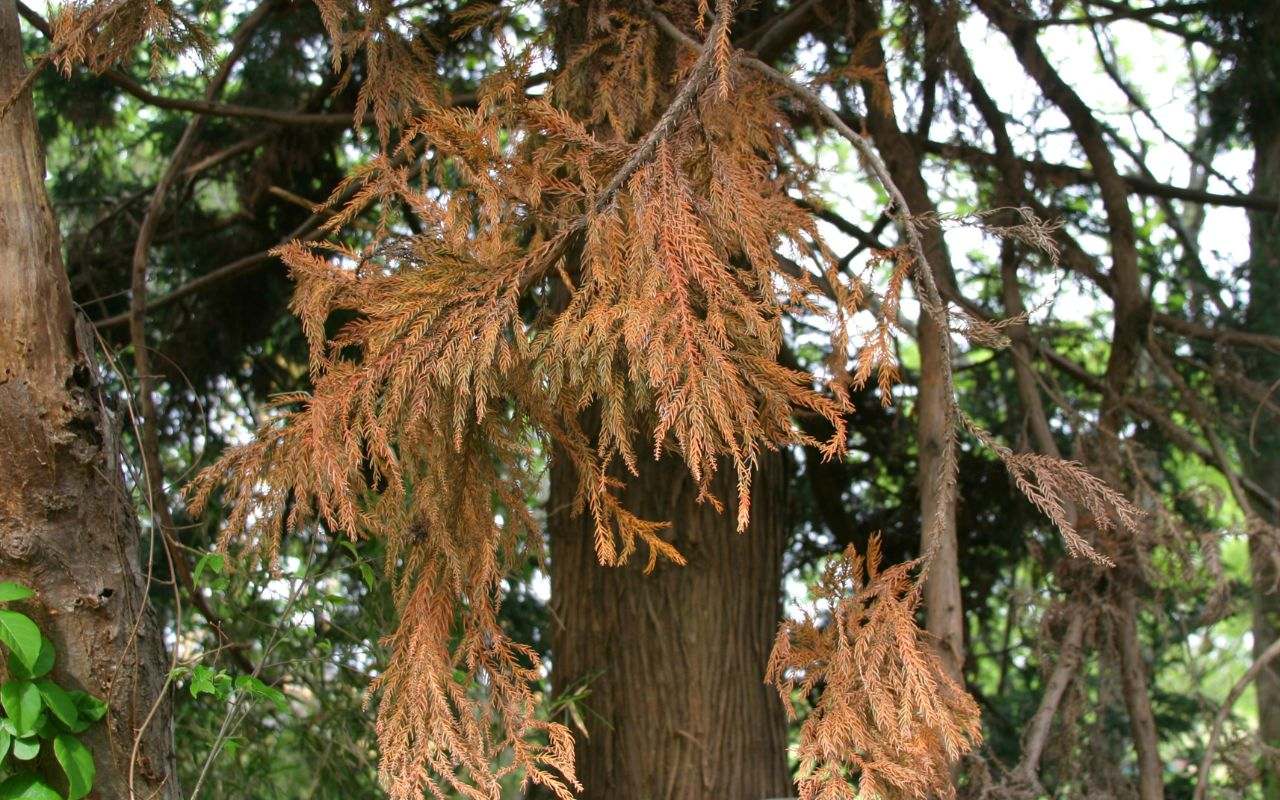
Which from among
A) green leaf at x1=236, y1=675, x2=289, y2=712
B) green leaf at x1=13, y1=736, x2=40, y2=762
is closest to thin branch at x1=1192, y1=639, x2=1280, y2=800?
green leaf at x1=236, y1=675, x2=289, y2=712

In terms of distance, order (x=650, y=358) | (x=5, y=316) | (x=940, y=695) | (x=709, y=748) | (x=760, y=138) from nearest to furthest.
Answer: (x=650, y=358), (x=5, y=316), (x=940, y=695), (x=760, y=138), (x=709, y=748)

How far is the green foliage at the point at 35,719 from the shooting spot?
2428 mm

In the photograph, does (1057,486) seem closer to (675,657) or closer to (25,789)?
(675,657)

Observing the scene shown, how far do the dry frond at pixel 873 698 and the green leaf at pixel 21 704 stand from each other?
5.27ft

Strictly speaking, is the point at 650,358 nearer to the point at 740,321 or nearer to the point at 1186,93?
the point at 740,321

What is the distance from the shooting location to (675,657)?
3902 mm

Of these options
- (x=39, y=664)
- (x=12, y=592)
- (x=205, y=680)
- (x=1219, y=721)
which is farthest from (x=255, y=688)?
(x=1219, y=721)

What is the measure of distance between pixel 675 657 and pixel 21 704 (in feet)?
6.65

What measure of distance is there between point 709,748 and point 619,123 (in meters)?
1.98

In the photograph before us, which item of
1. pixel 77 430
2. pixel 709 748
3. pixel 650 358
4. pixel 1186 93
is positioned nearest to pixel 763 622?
pixel 709 748

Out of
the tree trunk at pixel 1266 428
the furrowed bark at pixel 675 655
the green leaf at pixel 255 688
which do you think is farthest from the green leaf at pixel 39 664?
the tree trunk at pixel 1266 428

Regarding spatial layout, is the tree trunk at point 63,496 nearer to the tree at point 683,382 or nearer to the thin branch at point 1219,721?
the tree at point 683,382

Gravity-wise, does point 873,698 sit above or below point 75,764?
above

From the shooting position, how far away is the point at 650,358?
2283 mm
